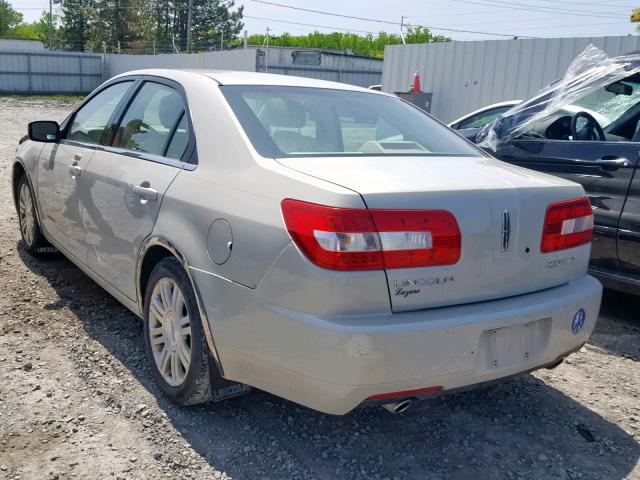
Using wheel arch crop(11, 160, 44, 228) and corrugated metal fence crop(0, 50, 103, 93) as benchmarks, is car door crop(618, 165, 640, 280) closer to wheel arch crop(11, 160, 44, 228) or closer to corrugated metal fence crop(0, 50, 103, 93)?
wheel arch crop(11, 160, 44, 228)

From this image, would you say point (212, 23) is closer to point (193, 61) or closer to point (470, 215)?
point (193, 61)

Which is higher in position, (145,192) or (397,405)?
(145,192)

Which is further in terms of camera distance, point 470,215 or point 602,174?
point 602,174

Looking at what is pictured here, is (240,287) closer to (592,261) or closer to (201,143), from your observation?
(201,143)

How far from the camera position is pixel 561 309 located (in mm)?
2727

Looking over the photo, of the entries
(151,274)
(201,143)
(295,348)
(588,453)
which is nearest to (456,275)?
(295,348)

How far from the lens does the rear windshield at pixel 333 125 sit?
115 inches

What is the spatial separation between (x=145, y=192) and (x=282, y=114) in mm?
782

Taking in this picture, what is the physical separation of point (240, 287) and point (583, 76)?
376 centimetres

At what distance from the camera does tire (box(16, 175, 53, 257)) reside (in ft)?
16.8

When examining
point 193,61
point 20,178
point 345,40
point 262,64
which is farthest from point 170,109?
point 345,40

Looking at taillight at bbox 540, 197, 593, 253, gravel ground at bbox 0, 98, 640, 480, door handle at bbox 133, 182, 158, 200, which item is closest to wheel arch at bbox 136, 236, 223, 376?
door handle at bbox 133, 182, 158, 200

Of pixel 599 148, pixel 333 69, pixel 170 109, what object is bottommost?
pixel 599 148

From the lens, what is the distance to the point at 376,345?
2.27 meters
